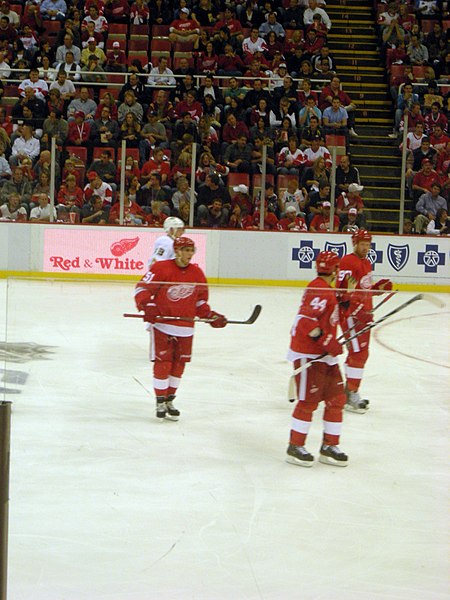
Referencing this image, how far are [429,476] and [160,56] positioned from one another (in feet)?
40.0

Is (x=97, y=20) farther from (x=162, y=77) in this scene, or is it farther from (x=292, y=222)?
(x=292, y=222)

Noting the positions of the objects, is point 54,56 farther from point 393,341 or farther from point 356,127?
point 393,341

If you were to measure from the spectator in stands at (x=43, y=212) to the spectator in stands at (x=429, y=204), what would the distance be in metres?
4.25

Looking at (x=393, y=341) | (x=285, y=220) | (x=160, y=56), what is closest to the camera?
(x=393, y=341)

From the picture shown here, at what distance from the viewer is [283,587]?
2463 millimetres

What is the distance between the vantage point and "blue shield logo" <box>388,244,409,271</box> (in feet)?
37.0

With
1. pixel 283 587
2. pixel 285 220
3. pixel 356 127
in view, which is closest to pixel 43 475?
pixel 283 587

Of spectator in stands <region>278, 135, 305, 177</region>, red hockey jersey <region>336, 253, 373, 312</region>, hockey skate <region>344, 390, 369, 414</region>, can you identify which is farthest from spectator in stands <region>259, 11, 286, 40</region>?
hockey skate <region>344, 390, 369, 414</region>

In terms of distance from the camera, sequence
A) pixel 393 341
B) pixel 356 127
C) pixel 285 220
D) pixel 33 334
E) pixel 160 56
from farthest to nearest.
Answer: pixel 160 56, pixel 356 127, pixel 285 220, pixel 393 341, pixel 33 334

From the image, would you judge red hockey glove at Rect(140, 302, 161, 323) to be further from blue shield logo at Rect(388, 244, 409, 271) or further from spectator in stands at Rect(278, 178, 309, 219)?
blue shield logo at Rect(388, 244, 409, 271)

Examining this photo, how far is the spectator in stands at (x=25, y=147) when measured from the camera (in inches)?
429

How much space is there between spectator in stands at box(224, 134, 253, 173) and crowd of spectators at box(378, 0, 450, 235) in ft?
6.29

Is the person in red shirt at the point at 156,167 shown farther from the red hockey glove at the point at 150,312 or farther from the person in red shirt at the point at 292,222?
the red hockey glove at the point at 150,312

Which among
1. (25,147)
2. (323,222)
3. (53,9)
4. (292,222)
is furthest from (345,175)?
(53,9)
